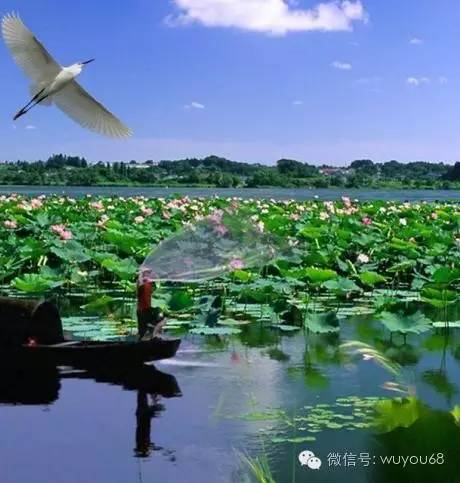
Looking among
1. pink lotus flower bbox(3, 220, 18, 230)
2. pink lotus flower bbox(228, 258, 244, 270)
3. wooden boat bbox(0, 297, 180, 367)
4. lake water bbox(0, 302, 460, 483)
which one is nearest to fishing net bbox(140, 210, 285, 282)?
pink lotus flower bbox(228, 258, 244, 270)

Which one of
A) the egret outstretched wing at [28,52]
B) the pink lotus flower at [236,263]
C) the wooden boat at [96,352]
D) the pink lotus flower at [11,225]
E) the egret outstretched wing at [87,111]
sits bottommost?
the wooden boat at [96,352]

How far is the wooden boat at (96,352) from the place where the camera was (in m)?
4.82

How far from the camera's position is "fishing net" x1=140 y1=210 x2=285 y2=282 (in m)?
5.08

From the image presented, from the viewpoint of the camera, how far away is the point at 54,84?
22.5ft

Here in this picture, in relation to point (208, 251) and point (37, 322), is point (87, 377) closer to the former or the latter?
point (37, 322)

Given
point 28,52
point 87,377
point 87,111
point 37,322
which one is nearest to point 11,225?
point 87,111

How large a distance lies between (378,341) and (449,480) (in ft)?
14.5

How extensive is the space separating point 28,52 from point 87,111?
0.72 m

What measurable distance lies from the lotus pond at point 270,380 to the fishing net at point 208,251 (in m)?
0.39

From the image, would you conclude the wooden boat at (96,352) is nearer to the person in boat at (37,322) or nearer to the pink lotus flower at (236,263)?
the person in boat at (37,322)

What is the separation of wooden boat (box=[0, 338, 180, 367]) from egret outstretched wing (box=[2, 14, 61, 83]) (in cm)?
287

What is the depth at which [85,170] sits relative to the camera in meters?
60.7

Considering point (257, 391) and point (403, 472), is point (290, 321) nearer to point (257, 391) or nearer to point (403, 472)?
point (257, 391)

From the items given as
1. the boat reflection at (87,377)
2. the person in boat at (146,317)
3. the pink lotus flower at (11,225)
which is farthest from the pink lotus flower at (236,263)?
→ the pink lotus flower at (11,225)
